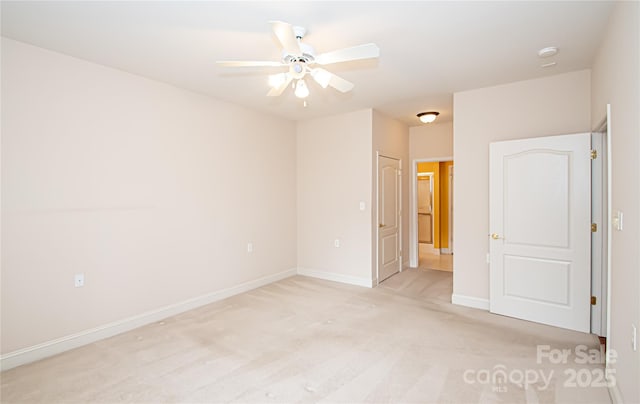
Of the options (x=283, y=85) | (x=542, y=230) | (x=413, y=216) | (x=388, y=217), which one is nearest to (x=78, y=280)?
(x=283, y=85)

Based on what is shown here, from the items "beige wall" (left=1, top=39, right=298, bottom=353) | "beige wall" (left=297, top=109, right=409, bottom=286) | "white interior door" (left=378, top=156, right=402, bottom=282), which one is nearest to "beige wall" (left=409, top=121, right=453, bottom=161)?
"beige wall" (left=297, top=109, right=409, bottom=286)

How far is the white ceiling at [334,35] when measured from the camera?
7.10 feet

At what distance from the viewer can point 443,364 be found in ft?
8.31

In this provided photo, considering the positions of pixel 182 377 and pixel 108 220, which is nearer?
pixel 182 377

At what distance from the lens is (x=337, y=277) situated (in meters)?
5.06

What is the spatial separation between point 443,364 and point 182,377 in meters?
2.07

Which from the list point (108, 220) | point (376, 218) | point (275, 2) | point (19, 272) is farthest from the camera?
point (376, 218)

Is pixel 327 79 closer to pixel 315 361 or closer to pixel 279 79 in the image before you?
pixel 279 79

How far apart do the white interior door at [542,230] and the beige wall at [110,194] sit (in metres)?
3.32

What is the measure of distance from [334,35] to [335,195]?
2.90 m

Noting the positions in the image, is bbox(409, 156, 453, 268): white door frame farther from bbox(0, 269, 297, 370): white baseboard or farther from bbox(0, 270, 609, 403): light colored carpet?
bbox(0, 269, 297, 370): white baseboard

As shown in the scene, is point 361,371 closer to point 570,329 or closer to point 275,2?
point 570,329

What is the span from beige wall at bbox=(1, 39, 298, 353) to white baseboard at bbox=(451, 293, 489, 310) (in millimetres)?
2898

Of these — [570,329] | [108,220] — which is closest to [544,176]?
[570,329]
